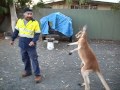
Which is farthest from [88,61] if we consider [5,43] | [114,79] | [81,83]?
[5,43]

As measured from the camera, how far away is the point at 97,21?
1716 cm

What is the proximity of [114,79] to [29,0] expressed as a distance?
1101 centimetres

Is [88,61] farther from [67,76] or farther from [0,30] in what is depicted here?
[0,30]

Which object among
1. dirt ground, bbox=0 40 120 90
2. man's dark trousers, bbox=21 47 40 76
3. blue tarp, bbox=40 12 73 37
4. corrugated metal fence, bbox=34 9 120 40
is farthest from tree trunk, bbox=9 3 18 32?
man's dark trousers, bbox=21 47 40 76

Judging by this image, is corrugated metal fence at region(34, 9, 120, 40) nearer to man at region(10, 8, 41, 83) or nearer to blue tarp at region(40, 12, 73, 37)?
blue tarp at region(40, 12, 73, 37)

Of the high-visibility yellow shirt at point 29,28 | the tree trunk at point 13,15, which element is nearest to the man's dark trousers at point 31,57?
the high-visibility yellow shirt at point 29,28

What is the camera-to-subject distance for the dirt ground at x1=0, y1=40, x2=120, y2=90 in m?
7.28

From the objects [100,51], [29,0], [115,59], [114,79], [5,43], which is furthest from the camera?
[29,0]

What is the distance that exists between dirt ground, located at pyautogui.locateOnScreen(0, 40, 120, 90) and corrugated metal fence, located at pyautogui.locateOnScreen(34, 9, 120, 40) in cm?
441

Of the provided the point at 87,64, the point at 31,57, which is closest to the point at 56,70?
the point at 31,57

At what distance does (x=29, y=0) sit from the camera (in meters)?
17.7

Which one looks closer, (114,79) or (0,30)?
(114,79)

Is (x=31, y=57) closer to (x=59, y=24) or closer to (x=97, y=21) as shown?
(x=59, y=24)

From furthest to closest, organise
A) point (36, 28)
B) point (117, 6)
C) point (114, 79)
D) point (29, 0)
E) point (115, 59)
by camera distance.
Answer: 1. point (29, 0)
2. point (117, 6)
3. point (115, 59)
4. point (114, 79)
5. point (36, 28)
